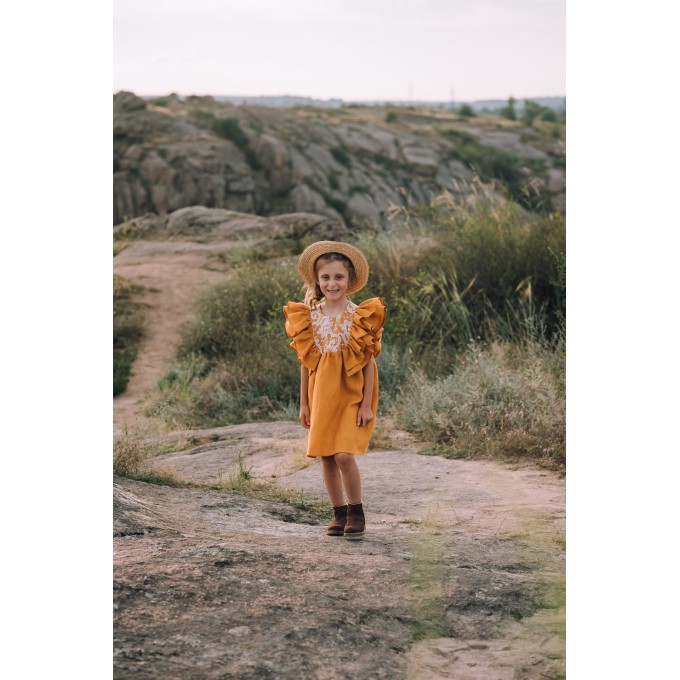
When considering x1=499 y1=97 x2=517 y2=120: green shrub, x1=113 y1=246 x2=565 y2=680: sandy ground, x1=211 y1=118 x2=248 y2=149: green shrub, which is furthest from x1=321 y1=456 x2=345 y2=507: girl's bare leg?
x1=499 y1=97 x2=517 y2=120: green shrub

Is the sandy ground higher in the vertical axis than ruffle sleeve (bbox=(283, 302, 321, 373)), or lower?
lower

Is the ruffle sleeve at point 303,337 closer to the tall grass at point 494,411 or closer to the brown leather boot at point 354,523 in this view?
the brown leather boot at point 354,523

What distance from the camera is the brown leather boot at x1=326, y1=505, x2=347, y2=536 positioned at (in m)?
3.83

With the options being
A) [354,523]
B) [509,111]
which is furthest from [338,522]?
[509,111]

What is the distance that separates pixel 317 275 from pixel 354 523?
41.2 inches

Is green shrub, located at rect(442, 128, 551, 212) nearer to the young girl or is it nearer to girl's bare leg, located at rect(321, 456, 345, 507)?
the young girl

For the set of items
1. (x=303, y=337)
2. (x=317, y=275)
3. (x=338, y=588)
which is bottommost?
(x=338, y=588)

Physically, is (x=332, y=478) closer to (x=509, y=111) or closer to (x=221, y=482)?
(x=221, y=482)

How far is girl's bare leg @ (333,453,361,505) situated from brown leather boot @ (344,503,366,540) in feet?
0.12

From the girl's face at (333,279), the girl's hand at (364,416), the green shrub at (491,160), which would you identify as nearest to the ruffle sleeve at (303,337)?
the girl's face at (333,279)

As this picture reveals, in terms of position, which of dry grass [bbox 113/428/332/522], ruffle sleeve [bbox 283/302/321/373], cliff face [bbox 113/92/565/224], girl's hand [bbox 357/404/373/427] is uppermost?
cliff face [bbox 113/92/565/224]

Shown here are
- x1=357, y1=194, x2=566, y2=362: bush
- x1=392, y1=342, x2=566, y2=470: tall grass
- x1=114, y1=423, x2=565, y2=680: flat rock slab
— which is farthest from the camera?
x1=357, y1=194, x2=566, y2=362: bush

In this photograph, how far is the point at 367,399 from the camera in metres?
3.74

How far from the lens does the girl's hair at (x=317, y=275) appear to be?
3.78 meters
